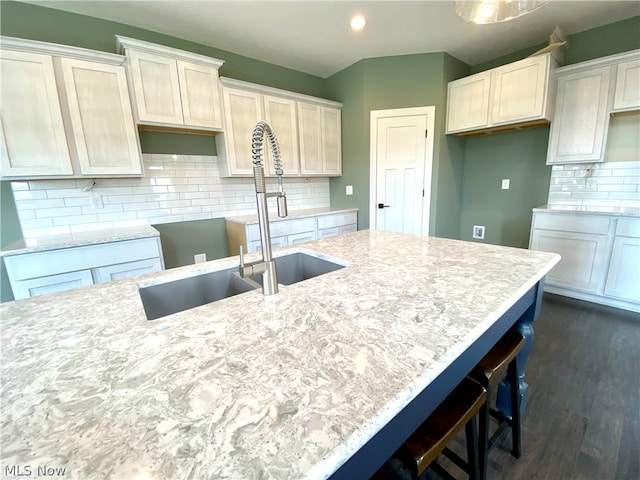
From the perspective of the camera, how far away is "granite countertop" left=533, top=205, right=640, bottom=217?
7.66 feet

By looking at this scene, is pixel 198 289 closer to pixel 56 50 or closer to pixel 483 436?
pixel 483 436

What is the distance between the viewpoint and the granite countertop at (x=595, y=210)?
234cm

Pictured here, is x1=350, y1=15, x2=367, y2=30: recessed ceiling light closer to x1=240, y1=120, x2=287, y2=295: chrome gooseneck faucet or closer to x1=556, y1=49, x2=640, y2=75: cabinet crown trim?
x1=556, y1=49, x2=640, y2=75: cabinet crown trim

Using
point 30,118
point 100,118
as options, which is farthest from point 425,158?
point 30,118

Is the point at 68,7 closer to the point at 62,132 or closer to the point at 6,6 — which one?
the point at 6,6

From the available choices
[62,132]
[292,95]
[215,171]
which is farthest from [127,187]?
[292,95]

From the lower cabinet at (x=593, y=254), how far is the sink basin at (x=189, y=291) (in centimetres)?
308

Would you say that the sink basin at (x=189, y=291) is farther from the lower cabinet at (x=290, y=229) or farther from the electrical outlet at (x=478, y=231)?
the electrical outlet at (x=478, y=231)

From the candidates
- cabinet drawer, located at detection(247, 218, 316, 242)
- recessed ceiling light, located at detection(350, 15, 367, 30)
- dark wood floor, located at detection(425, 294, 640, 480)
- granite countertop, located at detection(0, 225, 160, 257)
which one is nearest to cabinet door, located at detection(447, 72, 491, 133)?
recessed ceiling light, located at detection(350, 15, 367, 30)

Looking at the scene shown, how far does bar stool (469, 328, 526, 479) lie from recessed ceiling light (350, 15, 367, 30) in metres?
2.75

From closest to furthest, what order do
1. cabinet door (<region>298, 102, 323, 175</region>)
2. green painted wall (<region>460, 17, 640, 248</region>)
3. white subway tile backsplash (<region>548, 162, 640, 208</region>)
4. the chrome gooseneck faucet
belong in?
the chrome gooseneck faucet < white subway tile backsplash (<region>548, 162, 640, 208</region>) < green painted wall (<region>460, 17, 640, 248</region>) < cabinet door (<region>298, 102, 323, 175</region>)

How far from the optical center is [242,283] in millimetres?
1233

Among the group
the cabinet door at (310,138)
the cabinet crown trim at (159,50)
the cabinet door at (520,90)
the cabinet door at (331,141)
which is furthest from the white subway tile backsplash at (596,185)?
the cabinet crown trim at (159,50)

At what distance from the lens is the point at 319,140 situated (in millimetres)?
3510
